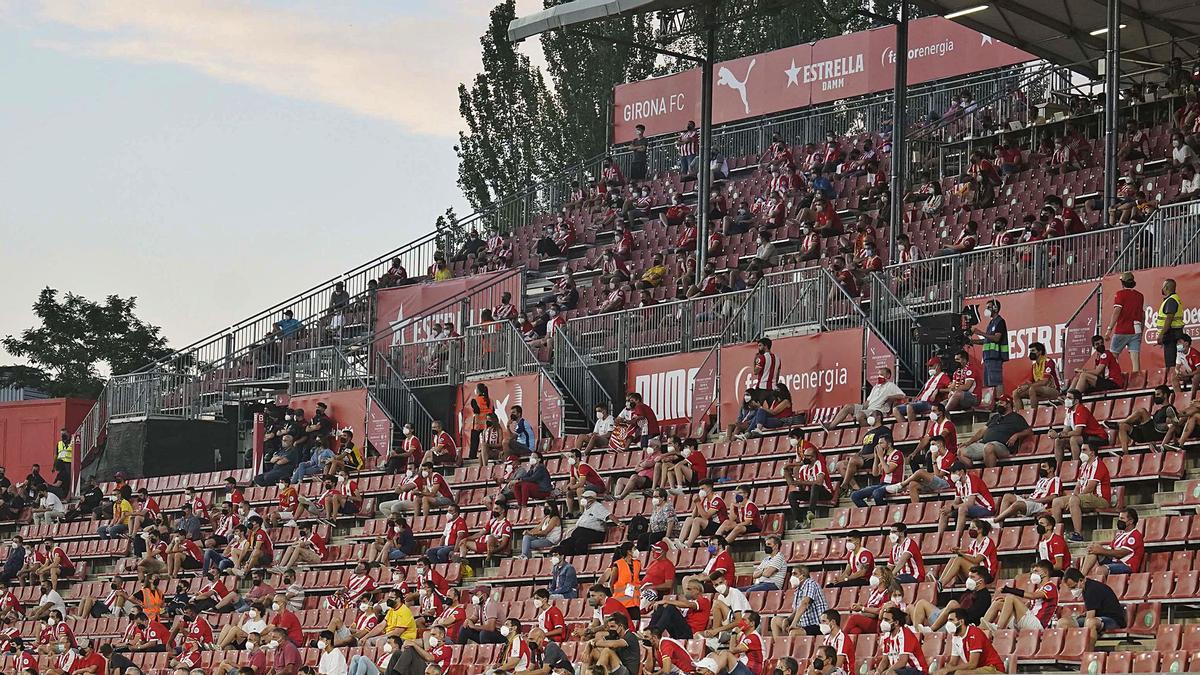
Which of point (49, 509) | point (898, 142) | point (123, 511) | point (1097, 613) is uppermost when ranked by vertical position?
point (898, 142)

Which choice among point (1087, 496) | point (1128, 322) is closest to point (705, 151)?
point (1128, 322)

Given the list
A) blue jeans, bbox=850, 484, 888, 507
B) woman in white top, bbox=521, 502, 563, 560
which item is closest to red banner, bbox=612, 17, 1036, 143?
woman in white top, bbox=521, 502, 563, 560

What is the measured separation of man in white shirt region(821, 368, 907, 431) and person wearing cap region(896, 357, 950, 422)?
21cm

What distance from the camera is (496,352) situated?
31.0 m

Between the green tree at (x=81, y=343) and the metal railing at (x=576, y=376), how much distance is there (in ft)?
92.9

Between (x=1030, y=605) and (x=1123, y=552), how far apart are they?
3.65 feet

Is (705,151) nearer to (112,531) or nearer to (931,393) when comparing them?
(931,393)

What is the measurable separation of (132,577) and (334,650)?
9.01 metres

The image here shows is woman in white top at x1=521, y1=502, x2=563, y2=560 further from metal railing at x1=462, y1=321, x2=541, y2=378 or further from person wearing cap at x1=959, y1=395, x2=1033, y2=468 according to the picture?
person wearing cap at x1=959, y1=395, x2=1033, y2=468

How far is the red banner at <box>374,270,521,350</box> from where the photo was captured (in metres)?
34.9

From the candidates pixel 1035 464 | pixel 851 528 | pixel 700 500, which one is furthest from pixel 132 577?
pixel 1035 464

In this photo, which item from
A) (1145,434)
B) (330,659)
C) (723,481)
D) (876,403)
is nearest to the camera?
(1145,434)

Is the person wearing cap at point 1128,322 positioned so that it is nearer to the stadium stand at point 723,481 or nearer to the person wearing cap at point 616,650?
the stadium stand at point 723,481

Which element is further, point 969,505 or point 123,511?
point 123,511
